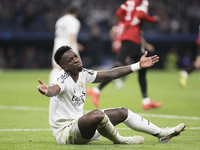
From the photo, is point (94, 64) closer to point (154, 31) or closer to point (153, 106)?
point (154, 31)

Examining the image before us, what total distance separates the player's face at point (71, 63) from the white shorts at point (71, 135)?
0.66m

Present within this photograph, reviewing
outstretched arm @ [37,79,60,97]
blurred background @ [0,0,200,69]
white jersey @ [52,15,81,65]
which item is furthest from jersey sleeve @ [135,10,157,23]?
blurred background @ [0,0,200,69]

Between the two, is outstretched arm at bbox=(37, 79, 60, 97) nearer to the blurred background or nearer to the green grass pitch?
the green grass pitch

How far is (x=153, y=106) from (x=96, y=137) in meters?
4.28

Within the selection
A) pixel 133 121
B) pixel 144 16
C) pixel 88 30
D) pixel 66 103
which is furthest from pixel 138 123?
pixel 88 30

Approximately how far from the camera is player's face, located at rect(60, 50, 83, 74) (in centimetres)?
493

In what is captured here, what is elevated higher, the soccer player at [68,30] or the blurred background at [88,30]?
the soccer player at [68,30]

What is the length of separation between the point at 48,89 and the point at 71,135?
2.55 ft

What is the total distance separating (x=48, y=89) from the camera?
4438 mm

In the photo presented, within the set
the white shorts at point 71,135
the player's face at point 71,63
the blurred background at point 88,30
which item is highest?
the player's face at point 71,63

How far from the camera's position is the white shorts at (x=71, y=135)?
15.7 feet

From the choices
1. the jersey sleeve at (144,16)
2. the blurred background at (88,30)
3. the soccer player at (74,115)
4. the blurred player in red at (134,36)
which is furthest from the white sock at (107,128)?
the blurred background at (88,30)

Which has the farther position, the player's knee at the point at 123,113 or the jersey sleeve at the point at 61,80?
the player's knee at the point at 123,113

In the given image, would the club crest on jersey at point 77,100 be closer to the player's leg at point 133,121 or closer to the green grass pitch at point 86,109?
the player's leg at point 133,121
